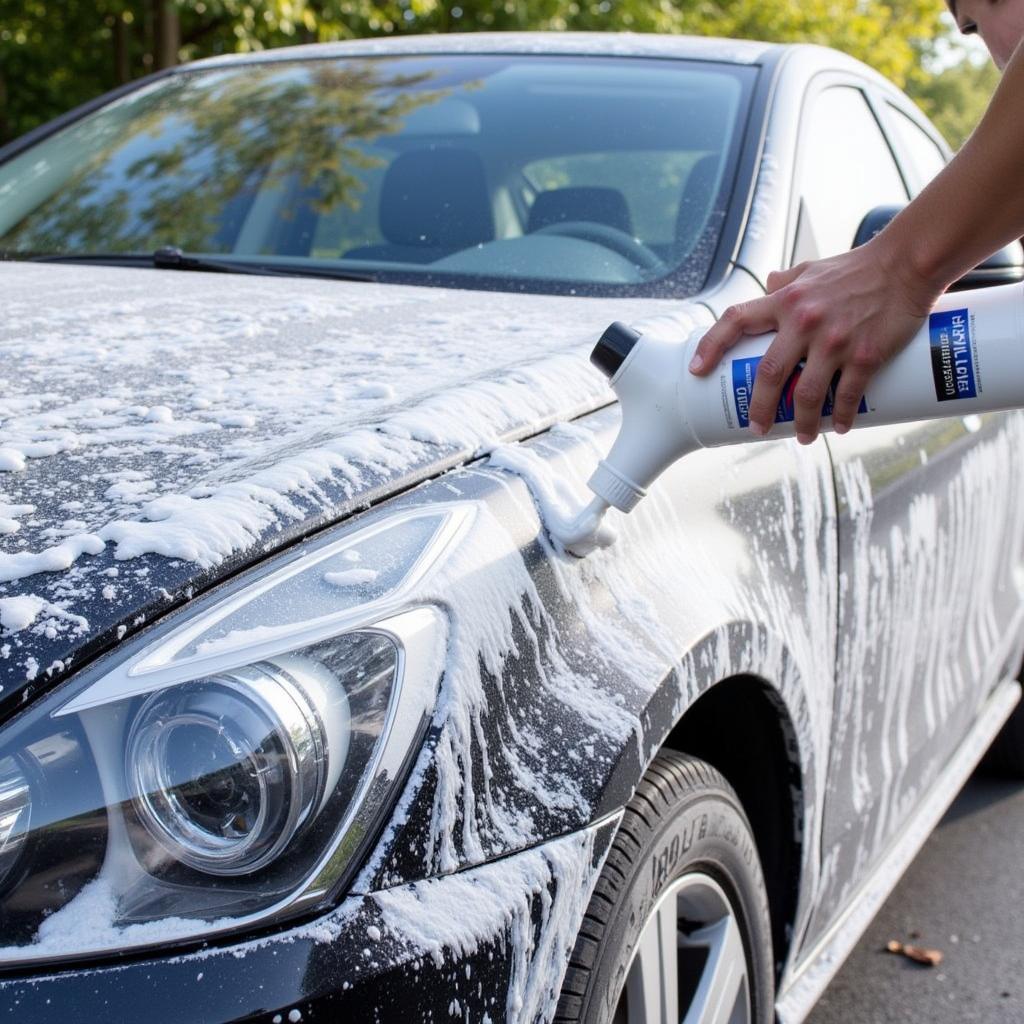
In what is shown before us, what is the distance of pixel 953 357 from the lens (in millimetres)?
1296

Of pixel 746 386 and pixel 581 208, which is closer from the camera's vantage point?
pixel 746 386

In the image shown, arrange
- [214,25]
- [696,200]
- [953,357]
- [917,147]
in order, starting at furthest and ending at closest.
Result: [214,25] < [917,147] < [696,200] < [953,357]

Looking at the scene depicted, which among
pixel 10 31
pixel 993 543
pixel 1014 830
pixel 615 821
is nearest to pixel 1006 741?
pixel 1014 830

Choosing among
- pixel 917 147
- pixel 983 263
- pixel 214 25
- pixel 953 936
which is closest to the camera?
pixel 983 263

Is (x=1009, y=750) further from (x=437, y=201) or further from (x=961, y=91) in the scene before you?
(x=961, y=91)

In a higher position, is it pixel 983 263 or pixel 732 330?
pixel 732 330

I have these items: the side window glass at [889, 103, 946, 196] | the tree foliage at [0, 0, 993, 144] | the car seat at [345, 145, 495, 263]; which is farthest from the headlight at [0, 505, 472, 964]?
the tree foliage at [0, 0, 993, 144]

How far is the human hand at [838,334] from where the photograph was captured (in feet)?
4.33

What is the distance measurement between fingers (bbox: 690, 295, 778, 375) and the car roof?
1447 millimetres

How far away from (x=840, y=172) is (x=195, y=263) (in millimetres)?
1205

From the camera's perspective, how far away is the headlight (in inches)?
43.5

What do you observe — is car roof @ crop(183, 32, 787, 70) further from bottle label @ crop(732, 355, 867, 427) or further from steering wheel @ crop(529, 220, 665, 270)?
bottle label @ crop(732, 355, 867, 427)

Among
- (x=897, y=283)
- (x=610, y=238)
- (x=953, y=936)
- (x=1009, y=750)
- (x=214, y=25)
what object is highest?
(x=214, y=25)

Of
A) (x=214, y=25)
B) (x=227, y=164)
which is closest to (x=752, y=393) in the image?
(x=227, y=164)
